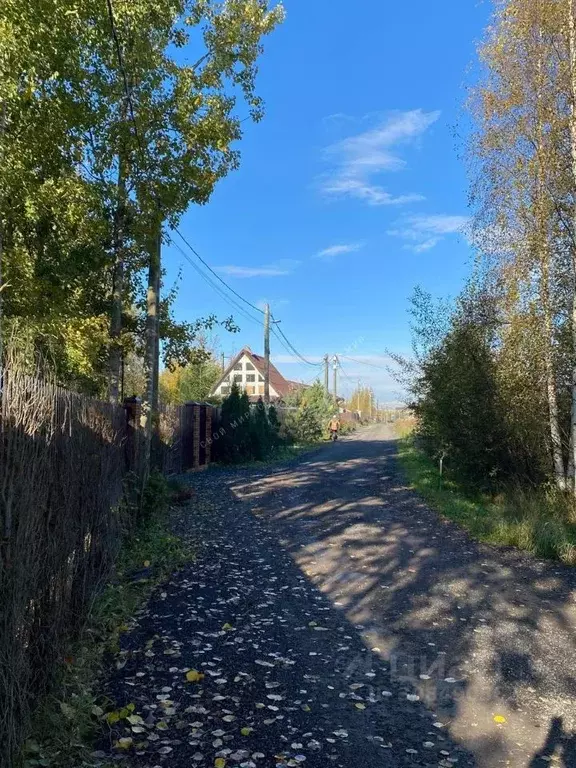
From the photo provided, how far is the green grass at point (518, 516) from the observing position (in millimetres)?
7938

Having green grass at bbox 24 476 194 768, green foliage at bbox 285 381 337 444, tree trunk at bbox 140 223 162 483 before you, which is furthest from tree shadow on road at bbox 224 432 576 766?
green foliage at bbox 285 381 337 444

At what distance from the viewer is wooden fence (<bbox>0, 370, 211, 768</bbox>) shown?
2.92 m

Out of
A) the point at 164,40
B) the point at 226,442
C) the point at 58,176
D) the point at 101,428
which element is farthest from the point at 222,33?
the point at 226,442

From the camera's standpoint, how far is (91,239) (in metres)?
9.52

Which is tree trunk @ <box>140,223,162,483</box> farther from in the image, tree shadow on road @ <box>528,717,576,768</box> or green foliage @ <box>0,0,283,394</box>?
tree shadow on road @ <box>528,717,576,768</box>

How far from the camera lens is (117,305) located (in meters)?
11.0

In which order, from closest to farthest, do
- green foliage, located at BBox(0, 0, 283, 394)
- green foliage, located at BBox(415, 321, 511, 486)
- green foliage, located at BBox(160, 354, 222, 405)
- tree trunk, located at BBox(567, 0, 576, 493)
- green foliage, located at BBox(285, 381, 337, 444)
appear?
green foliage, located at BBox(0, 0, 283, 394)
tree trunk, located at BBox(567, 0, 576, 493)
green foliage, located at BBox(415, 321, 511, 486)
green foliage, located at BBox(285, 381, 337, 444)
green foliage, located at BBox(160, 354, 222, 405)

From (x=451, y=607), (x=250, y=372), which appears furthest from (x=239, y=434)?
(x=250, y=372)

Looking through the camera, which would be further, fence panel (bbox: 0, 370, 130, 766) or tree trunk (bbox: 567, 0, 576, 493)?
tree trunk (bbox: 567, 0, 576, 493)

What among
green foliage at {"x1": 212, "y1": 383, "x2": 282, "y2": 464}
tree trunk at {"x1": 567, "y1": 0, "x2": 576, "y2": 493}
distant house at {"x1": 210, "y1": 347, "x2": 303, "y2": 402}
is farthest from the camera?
distant house at {"x1": 210, "y1": 347, "x2": 303, "y2": 402}

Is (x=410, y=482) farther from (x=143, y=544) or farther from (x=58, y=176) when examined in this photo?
(x=58, y=176)

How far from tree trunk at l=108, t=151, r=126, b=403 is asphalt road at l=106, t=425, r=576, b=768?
413 centimetres

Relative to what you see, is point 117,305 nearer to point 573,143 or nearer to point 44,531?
point 44,531

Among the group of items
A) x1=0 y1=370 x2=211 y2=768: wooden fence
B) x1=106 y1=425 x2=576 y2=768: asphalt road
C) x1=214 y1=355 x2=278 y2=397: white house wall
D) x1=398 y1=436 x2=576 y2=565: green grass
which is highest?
x1=214 y1=355 x2=278 y2=397: white house wall
